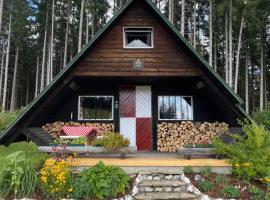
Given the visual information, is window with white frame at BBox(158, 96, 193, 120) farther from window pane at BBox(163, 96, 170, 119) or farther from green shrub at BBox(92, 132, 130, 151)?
green shrub at BBox(92, 132, 130, 151)

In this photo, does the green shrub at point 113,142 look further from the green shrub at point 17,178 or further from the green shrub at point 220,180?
the green shrub at point 220,180

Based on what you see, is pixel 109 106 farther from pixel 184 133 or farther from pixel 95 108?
pixel 184 133

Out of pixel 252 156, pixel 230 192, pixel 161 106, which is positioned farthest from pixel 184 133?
pixel 230 192

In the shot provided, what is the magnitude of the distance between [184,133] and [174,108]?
1.04 metres

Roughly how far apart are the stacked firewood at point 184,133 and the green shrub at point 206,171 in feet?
10.0

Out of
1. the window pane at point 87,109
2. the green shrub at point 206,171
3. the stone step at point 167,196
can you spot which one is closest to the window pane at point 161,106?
the window pane at point 87,109

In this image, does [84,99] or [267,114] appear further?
[267,114]

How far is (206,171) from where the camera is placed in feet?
20.6

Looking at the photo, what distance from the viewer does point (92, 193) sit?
219 inches

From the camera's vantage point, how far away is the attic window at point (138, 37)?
8945mm

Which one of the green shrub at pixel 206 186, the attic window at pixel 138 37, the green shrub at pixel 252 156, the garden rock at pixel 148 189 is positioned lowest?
the garden rock at pixel 148 189

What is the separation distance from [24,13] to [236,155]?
73.4 ft

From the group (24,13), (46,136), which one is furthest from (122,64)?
(24,13)

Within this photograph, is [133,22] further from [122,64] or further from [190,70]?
[190,70]
